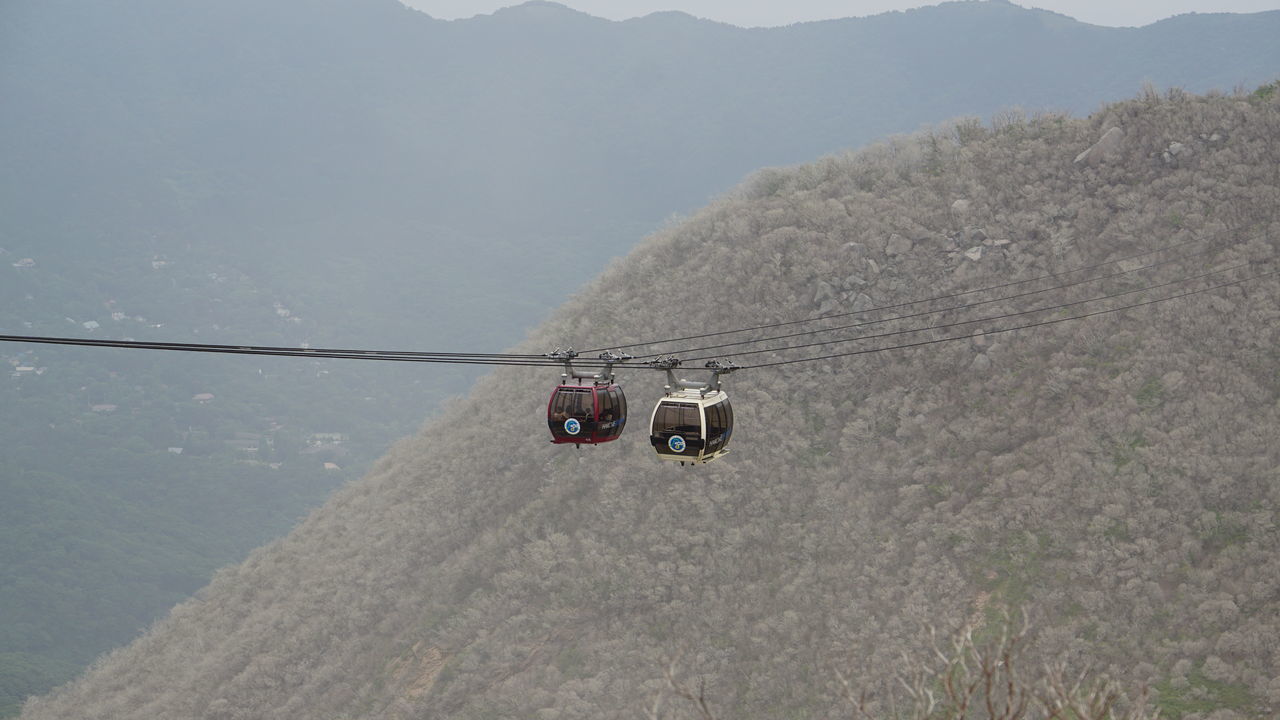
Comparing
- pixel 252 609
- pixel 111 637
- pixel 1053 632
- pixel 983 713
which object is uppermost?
pixel 1053 632

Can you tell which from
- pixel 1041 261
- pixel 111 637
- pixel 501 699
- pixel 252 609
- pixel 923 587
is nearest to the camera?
pixel 923 587

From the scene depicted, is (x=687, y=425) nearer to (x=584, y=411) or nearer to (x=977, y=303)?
(x=584, y=411)

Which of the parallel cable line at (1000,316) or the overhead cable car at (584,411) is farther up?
the overhead cable car at (584,411)

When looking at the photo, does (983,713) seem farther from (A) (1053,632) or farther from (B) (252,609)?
(B) (252,609)

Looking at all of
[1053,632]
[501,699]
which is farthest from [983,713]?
[501,699]

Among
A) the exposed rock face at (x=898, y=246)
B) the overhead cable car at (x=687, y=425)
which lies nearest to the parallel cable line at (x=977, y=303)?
the exposed rock face at (x=898, y=246)

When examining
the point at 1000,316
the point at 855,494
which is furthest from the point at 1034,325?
the point at 855,494

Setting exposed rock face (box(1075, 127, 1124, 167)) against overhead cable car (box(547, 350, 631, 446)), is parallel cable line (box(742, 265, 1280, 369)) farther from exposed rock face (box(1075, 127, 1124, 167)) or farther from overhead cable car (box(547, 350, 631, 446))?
overhead cable car (box(547, 350, 631, 446))

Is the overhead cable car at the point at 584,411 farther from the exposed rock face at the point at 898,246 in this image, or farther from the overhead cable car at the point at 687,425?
the exposed rock face at the point at 898,246
